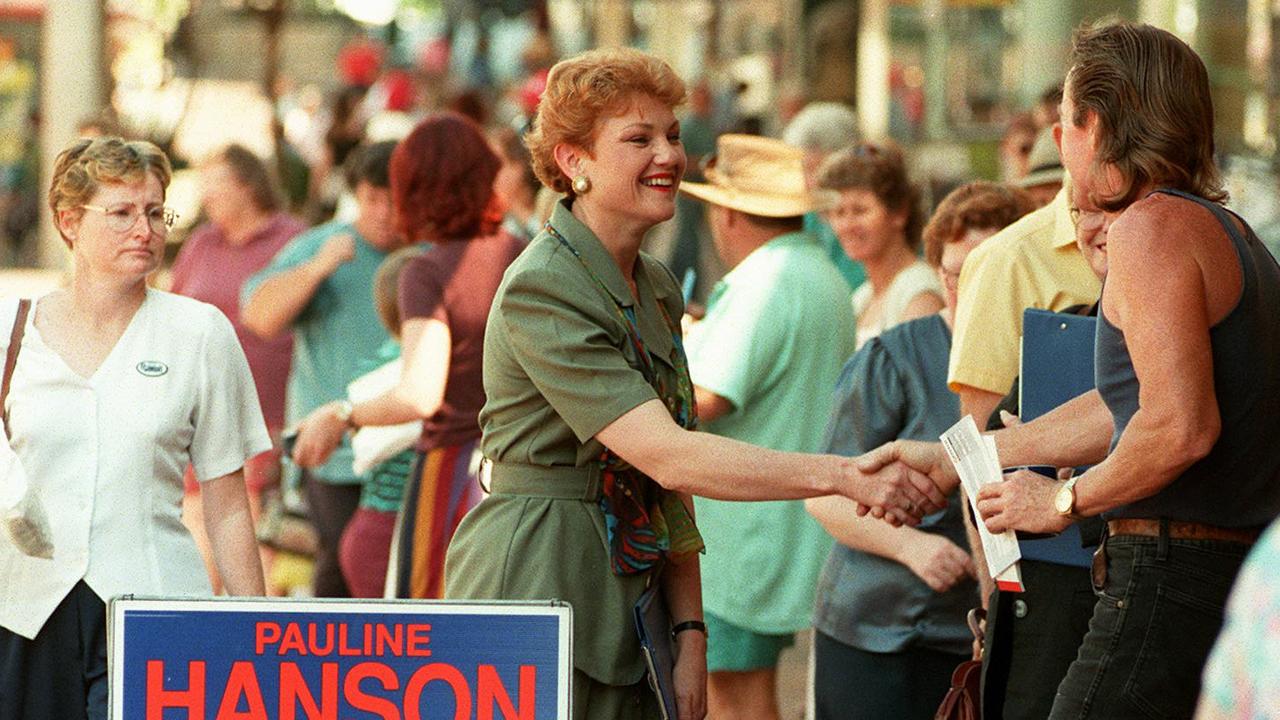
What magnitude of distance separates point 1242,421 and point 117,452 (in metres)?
2.46

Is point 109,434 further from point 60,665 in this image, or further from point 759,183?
point 759,183

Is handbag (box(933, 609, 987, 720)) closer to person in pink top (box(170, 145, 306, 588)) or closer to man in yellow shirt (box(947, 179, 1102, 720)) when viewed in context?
man in yellow shirt (box(947, 179, 1102, 720))

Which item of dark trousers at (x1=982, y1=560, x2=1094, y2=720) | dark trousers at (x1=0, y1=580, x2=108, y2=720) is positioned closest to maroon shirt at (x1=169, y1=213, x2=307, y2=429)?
dark trousers at (x1=0, y1=580, x2=108, y2=720)

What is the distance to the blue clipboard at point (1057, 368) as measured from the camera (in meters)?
4.31

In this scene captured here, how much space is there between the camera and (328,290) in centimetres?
812

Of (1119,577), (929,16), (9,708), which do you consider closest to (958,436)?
(1119,577)

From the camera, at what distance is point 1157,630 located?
3.66 m

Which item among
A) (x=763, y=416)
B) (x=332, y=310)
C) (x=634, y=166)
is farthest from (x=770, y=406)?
(x=332, y=310)

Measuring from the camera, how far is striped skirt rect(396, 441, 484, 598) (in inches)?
267

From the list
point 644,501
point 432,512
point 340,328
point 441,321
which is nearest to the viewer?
point 644,501

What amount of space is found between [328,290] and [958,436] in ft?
14.8

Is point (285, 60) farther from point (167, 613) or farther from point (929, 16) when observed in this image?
point (167, 613)

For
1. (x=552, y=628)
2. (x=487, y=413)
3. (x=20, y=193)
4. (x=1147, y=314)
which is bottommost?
(x=20, y=193)

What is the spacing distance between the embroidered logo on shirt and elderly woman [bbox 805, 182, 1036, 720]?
1672 mm
